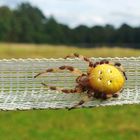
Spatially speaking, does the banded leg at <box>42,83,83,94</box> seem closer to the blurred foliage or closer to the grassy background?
the grassy background

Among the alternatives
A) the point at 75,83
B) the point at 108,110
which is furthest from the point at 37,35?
the point at 75,83

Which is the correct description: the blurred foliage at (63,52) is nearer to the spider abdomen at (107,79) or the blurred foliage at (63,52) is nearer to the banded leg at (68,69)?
the banded leg at (68,69)

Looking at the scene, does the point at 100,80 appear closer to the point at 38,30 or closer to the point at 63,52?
the point at 63,52

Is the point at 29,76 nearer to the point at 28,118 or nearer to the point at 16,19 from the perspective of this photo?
the point at 28,118

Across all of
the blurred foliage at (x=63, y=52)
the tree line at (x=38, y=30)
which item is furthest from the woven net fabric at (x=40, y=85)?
the tree line at (x=38, y=30)

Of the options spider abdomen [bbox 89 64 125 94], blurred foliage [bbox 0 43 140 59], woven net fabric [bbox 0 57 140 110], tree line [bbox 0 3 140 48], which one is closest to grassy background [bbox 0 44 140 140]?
woven net fabric [bbox 0 57 140 110]

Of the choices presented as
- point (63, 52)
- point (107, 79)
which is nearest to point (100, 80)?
point (107, 79)
